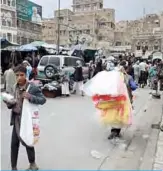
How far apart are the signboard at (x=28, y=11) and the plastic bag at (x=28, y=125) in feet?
214

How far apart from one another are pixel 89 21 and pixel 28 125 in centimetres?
10329

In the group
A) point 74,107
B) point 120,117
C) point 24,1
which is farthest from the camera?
point 24,1

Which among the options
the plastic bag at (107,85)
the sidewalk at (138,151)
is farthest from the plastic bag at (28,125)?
the plastic bag at (107,85)

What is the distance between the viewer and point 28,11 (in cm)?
7262

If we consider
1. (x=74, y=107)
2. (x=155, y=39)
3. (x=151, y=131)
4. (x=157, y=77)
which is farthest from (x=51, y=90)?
(x=155, y=39)

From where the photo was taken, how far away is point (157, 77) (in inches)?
677

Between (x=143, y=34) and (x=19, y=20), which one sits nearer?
(x=19, y=20)

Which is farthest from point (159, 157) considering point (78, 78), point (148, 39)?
point (148, 39)

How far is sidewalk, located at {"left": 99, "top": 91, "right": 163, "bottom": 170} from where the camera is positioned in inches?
238

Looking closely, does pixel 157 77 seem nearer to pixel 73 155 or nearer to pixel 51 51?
pixel 73 155

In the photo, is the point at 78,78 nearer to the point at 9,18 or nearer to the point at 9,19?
the point at 9,18

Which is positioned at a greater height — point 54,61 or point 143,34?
point 143,34

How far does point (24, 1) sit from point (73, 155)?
65.3m

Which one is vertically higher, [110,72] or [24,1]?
[24,1]
